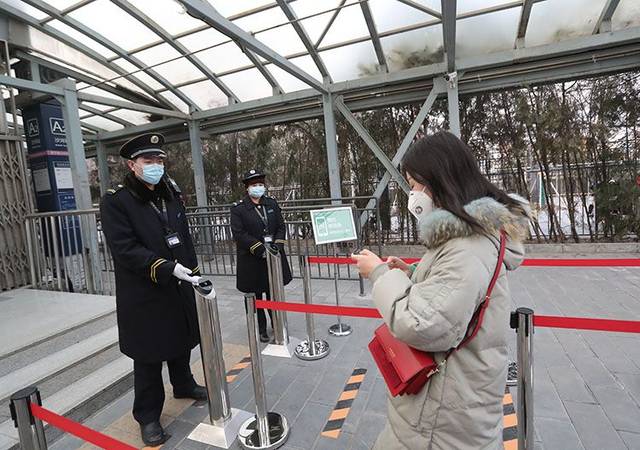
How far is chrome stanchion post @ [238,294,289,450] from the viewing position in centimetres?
214

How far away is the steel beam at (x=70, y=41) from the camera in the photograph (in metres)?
4.98

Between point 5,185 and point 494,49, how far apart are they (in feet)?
23.0

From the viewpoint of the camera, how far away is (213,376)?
220 centimetres

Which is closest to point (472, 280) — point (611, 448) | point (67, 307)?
point (611, 448)

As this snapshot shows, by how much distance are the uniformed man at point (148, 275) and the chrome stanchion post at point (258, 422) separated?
0.39 metres

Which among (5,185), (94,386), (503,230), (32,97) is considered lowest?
(94,386)

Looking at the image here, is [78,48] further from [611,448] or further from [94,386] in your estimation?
[611,448]

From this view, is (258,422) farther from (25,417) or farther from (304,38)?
(304,38)

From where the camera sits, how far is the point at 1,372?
9.03 ft

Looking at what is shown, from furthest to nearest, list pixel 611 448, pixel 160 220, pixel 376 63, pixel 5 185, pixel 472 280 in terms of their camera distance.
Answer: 1. pixel 376 63
2. pixel 5 185
3. pixel 160 220
4. pixel 611 448
5. pixel 472 280

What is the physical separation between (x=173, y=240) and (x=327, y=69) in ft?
16.5

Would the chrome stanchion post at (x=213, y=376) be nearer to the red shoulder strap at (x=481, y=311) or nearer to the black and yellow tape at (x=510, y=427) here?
the red shoulder strap at (x=481, y=311)

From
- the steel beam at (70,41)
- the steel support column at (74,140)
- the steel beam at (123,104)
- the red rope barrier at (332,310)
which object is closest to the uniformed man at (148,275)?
the red rope barrier at (332,310)

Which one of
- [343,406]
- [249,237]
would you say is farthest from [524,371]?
[249,237]
